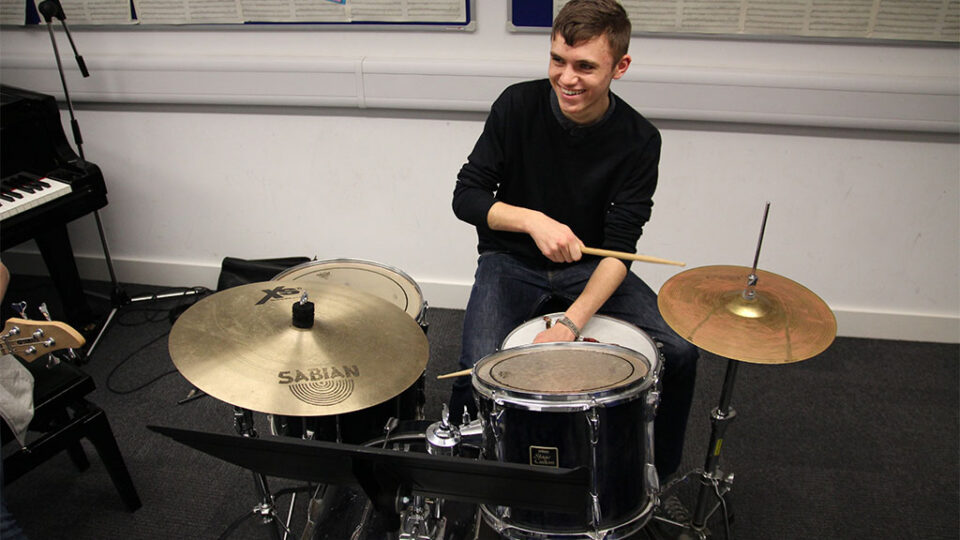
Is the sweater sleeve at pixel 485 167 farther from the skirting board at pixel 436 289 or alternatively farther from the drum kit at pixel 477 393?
the skirting board at pixel 436 289

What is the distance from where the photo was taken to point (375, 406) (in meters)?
1.67

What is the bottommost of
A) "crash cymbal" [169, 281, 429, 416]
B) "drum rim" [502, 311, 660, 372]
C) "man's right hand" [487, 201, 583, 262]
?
"drum rim" [502, 311, 660, 372]

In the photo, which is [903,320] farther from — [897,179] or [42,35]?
[42,35]

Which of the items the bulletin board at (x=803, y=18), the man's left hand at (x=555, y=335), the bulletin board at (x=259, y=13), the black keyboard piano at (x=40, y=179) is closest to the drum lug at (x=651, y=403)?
the man's left hand at (x=555, y=335)

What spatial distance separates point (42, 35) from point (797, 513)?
315 centimetres

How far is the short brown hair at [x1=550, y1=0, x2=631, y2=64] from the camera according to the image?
1.70 m

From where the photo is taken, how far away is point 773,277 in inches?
68.4

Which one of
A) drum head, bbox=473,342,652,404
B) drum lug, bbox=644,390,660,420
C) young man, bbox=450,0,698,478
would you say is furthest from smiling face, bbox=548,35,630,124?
drum lug, bbox=644,390,660,420

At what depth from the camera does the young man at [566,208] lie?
184 centimetres

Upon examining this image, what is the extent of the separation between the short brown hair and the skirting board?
4.79 ft

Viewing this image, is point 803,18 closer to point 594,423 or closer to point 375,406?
point 594,423

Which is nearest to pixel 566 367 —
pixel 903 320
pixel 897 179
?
→ pixel 897 179

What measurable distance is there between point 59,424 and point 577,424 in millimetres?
1370

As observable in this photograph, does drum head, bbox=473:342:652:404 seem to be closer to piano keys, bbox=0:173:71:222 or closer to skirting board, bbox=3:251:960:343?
skirting board, bbox=3:251:960:343
